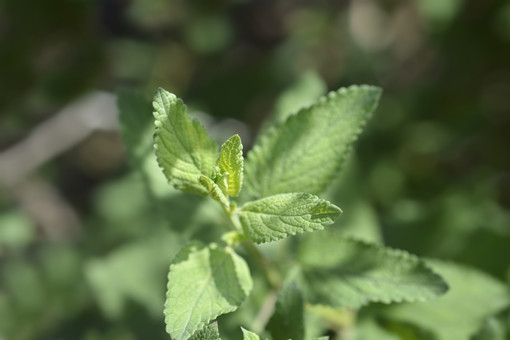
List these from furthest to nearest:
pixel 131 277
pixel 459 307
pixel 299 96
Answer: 1. pixel 131 277
2. pixel 299 96
3. pixel 459 307

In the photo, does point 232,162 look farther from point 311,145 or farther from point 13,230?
point 13,230

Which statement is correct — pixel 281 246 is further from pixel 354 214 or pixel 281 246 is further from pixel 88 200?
pixel 88 200

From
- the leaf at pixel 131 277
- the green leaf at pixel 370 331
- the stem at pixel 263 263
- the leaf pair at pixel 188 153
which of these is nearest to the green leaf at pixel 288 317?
the stem at pixel 263 263

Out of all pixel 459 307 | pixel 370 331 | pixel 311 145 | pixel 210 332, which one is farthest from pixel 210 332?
pixel 459 307

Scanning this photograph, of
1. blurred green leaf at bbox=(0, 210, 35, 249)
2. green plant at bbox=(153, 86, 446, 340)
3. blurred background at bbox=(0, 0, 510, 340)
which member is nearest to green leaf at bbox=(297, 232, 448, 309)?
green plant at bbox=(153, 86, 446, 340)

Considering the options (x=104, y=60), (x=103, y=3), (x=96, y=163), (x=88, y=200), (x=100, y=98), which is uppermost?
(x=103, y=3)

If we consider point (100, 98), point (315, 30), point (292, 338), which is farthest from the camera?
point (315, 30)

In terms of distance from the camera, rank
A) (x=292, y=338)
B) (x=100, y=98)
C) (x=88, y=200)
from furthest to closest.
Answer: (x=88, y=200) < (x=100, y=98) < (x=292, y=338)

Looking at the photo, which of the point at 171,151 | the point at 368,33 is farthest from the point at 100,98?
the point at 171,151

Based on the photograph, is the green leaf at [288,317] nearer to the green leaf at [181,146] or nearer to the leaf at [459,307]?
the green leaf at [181,146]
